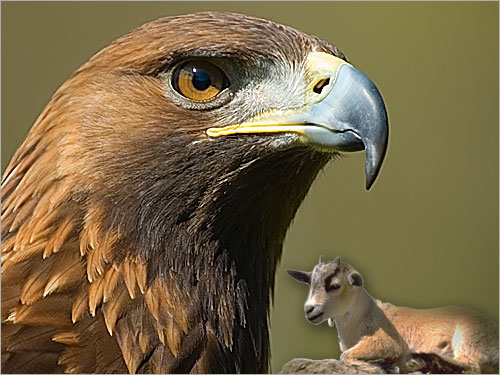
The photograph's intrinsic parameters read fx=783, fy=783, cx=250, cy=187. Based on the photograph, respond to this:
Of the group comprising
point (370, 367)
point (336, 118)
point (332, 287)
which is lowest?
point (370, 367)

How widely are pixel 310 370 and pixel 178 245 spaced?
838 mm

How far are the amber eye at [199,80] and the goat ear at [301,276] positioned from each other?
1.31m

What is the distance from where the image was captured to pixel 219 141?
133 cm

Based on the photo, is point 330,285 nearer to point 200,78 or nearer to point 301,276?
point 301,276

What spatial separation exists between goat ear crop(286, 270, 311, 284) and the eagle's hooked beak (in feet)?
4.29

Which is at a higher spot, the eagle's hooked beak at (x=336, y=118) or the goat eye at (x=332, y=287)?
the eagle's hooked beak at (x=336, y=118)

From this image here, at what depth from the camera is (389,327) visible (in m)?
2.45

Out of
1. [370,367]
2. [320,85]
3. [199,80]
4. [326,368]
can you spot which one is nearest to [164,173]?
[199,80]

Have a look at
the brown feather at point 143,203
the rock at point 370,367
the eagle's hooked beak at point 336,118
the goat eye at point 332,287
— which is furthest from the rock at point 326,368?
the eagle's hooked beak at point 336,118

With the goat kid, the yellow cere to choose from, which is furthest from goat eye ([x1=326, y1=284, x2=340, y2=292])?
the yellow cere

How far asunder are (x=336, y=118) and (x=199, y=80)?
246 millimetres

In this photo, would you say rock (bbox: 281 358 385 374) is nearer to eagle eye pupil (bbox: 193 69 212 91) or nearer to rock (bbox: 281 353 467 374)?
rock (bbox: 281 353 467 374)

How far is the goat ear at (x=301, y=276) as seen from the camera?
256cm

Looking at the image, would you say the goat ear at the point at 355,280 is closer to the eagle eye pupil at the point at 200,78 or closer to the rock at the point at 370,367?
the rock at the point at 370,367
